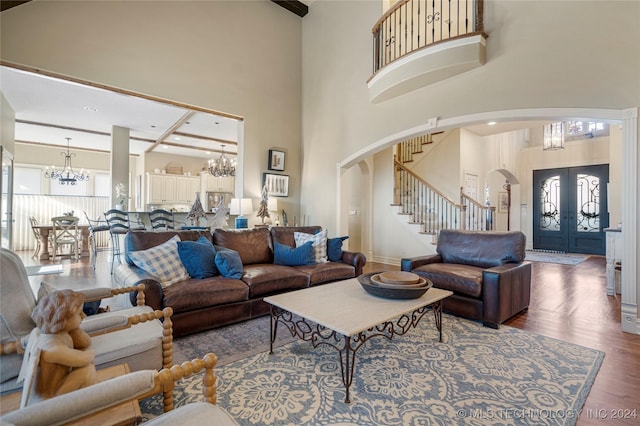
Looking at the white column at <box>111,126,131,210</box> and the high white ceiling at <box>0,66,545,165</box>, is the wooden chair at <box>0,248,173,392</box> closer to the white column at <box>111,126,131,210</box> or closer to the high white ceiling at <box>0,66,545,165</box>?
the high white ceiling at <box>0,66,545,165</box>

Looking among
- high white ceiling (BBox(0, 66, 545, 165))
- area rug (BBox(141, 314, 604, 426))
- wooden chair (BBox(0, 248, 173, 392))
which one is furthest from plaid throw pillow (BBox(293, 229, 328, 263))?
high white ceiling (BBox(0, 66, 545, 165))

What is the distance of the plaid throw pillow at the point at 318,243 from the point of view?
12.9 ft

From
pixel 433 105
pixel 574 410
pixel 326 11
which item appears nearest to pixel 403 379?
pixel 574 410

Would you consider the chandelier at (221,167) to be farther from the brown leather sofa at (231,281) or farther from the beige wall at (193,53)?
the brown leather sofa at (231,281)

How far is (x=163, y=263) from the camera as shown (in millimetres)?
2791

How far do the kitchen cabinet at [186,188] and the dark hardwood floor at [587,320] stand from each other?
3.66 metres

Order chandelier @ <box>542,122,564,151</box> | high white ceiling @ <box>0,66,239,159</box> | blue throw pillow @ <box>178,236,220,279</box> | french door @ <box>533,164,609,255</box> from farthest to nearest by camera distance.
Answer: french door @ <box>533,164,609,255</box> → chandelier @ <box>542,122,564,151</box> → high white ceiling @ <box>0,66,239,159</box> → blue throw pillow @ <box>178,236,220,279</box>

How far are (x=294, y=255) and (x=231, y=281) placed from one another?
0.97 metres

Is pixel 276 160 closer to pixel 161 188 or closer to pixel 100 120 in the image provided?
pixel 100 120

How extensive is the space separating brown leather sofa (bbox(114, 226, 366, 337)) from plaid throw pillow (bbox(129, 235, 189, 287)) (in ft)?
0.26

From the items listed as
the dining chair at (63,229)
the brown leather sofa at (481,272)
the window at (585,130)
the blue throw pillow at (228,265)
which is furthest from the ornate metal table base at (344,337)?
the window at (585,130)

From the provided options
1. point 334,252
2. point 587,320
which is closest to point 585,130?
point 587,320

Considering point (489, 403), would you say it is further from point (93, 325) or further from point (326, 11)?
point (326, 11)

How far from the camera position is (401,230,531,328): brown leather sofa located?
9.61 feet
